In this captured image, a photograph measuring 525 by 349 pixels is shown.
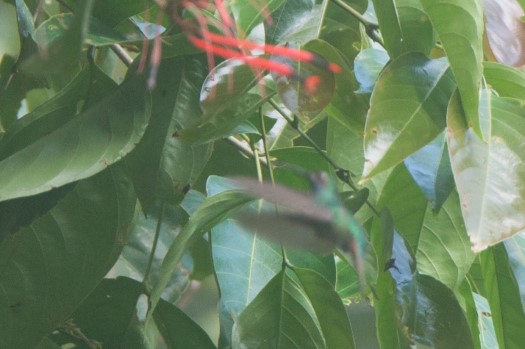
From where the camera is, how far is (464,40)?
650mm

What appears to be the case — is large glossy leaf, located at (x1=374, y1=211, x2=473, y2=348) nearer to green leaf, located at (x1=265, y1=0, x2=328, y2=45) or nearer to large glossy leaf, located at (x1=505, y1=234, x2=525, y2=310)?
large glossy leaf, located at (x1=505, y1=234, x2=525, y2=310)

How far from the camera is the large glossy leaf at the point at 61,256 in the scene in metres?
0.77

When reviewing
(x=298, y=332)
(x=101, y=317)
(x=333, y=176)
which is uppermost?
(x=333, y=176)

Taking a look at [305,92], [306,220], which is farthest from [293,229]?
[305,92]

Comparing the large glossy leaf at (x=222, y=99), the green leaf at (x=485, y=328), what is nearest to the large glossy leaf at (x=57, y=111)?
the large glossy leaf at (x=222, y=99)

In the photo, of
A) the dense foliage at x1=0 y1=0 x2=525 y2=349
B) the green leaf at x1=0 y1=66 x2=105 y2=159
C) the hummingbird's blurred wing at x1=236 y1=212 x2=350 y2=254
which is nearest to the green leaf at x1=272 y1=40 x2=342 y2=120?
the dense foliage at x1=0 y1=0 x2=525 y2=349

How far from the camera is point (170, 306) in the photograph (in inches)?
35.5

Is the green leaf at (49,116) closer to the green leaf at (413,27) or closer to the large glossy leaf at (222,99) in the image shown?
the large glossy leaf at (222,99)

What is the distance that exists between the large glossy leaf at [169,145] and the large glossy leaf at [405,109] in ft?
0.60

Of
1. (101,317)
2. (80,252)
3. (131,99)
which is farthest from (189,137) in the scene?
(101,317)

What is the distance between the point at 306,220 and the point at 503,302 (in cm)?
38

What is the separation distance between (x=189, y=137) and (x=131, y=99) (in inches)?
3.0

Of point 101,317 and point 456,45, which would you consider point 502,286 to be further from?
point 101,317

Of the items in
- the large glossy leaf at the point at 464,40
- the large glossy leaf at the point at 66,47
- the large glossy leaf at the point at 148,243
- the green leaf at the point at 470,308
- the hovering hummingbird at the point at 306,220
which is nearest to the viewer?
the large glossy leaf at the point at 66,47
